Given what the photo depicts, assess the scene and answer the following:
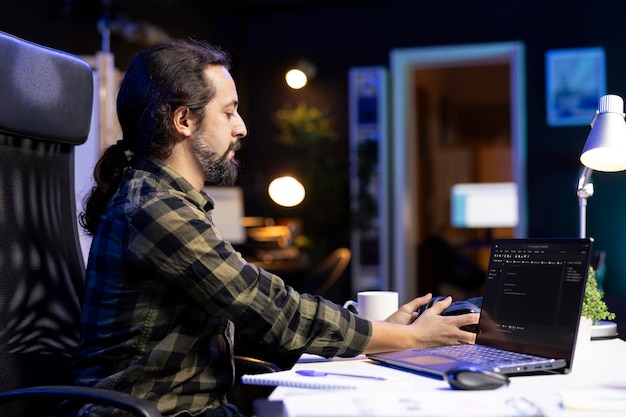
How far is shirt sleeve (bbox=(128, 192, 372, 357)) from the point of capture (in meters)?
1.57

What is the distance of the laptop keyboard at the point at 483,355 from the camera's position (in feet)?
4.96

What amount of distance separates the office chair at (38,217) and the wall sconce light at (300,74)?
5483mm

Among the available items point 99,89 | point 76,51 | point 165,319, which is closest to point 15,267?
point 165,319

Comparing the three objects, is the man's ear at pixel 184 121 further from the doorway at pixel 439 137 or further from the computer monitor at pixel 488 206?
the computer monitor at pixel 488 206

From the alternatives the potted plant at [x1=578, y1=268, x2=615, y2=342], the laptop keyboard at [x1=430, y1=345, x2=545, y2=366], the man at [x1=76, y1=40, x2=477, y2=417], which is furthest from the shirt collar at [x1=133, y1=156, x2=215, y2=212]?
the potted plant at [x1=578, y1=268, x2=615, y2=342]

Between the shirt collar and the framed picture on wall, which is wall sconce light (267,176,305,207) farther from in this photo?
the shirt collar

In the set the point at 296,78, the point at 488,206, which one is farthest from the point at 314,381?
the point at 488,206

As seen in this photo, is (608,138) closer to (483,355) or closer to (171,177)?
(483,355)

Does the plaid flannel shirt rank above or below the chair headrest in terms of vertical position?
below

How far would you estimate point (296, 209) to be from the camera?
7723 mm

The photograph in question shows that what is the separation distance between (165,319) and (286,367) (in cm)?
49

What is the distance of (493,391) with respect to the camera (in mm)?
1325

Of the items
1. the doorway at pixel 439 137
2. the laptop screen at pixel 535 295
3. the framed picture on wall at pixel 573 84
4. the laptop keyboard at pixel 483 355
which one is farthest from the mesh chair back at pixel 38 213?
the framed picture on wall at pixel 573 84

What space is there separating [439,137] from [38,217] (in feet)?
26.8
